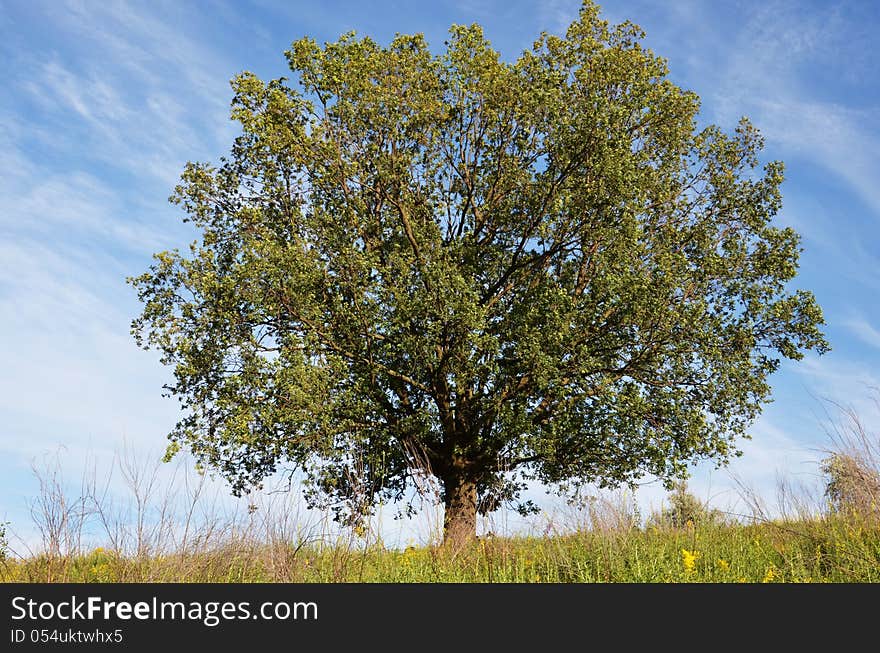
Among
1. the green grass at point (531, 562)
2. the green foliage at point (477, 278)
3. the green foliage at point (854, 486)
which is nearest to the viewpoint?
the green grass at point (531, 562)

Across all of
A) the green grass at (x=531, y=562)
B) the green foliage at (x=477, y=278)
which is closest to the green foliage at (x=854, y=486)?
the green grass at (x=531, y=562)

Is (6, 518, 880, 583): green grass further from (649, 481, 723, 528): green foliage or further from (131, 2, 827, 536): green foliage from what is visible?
(131, 2, 827, 536): green foliage

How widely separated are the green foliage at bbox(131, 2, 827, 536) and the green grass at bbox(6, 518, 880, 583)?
19.2ft

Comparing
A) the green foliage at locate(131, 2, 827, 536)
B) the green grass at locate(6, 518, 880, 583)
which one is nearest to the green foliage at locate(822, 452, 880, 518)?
the green grass at locate(6, 518, 880, 583)

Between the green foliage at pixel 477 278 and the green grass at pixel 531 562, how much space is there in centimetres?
586

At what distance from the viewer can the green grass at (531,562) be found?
8320mm

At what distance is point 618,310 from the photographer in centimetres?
1611

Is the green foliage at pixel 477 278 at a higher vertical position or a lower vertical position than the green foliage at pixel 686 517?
higher

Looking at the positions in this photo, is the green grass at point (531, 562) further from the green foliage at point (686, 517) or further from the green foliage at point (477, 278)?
the green foliage at point (477, 278)

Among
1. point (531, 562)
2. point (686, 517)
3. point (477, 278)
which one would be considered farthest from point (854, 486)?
point (477, 278)

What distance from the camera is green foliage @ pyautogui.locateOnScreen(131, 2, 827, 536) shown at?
52.4ft
